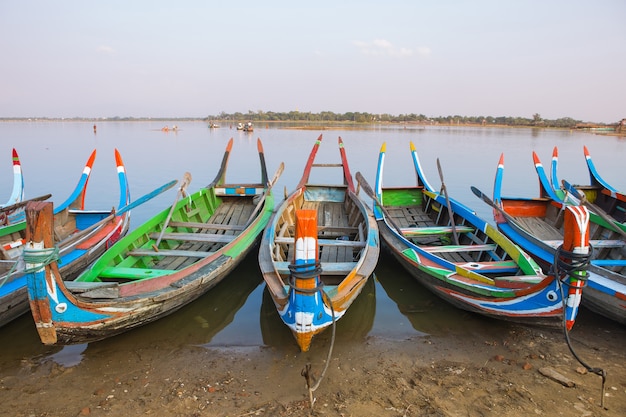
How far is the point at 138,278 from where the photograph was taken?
4.78 meters

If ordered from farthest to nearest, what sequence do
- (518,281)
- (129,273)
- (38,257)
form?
(129,273) → (518,281) → (38,257)

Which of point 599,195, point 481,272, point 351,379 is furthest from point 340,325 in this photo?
point 599,195

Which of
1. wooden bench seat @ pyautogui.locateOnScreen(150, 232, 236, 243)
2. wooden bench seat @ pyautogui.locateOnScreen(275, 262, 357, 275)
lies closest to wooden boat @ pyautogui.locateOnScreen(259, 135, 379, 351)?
wooden bench seat @ pyautogui.locateOnScreen(275, 262, 357, 275)

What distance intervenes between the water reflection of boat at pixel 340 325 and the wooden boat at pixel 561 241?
2.54 meters

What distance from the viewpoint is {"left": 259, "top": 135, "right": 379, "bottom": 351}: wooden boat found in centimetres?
349

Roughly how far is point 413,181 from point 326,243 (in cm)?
1092

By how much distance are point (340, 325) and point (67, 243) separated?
4273mm

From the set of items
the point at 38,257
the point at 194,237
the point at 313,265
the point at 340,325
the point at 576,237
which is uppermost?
the point at 576,237

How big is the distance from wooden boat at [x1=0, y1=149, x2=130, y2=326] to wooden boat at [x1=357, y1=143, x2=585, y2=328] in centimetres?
438

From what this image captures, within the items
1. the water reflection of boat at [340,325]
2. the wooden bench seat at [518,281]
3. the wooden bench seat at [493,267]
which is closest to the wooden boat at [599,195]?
the wooden bench seat at [493,267]

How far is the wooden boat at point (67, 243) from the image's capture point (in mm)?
4348

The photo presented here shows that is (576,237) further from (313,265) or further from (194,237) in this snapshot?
(194,237)

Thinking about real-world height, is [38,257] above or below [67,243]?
above

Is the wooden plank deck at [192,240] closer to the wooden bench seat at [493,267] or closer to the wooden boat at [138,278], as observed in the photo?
the wooden boat at [138,278]
